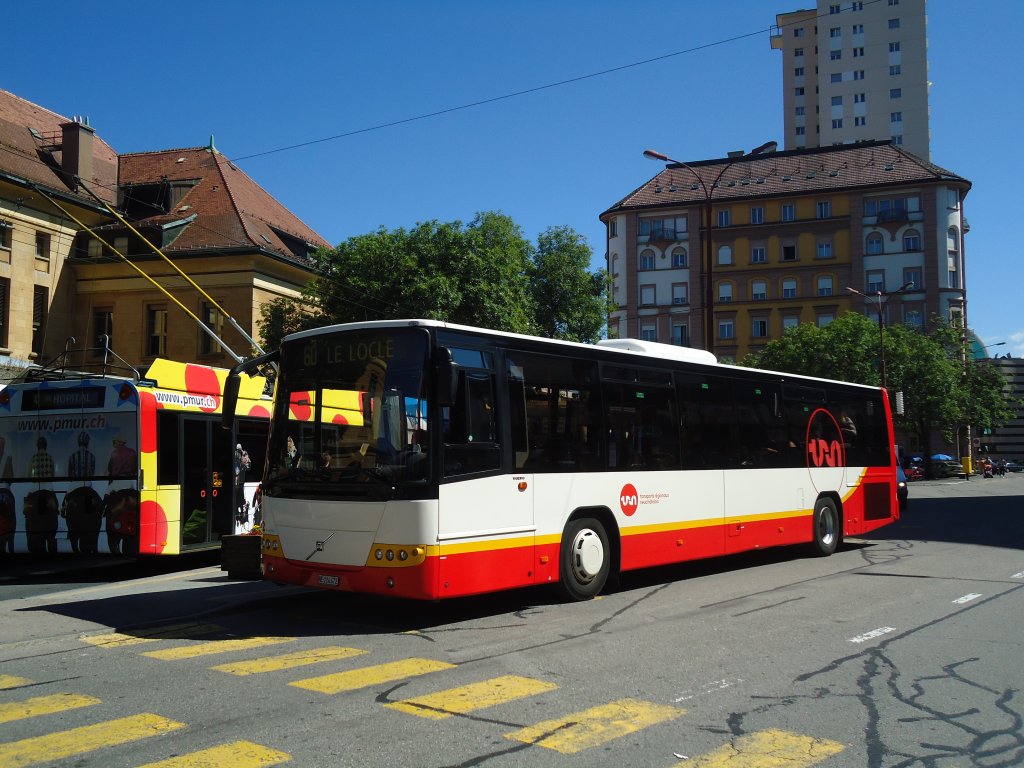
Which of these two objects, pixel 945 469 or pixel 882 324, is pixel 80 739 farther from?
pixel 945 469

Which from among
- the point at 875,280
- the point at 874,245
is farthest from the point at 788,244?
the point at 875,280

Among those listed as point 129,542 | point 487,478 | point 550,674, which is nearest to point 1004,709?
point 550,674

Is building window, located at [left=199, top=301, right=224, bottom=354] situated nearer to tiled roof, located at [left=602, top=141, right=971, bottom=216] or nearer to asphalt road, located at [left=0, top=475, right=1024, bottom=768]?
asphalt road, located at [left=0, top=475, right=1024, bottom=768]

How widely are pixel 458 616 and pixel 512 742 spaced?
4285 mm

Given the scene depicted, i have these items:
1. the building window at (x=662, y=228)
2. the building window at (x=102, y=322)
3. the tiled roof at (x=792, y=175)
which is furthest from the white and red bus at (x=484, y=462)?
the building window at (x=662, y=228)

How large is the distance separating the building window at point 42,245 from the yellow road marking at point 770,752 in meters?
38.7

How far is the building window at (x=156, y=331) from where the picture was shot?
1593 inches

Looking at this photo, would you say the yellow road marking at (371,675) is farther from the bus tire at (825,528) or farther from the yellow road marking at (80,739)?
the bus tire at (825,528)

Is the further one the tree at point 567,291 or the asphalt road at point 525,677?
the tree at point 567,291

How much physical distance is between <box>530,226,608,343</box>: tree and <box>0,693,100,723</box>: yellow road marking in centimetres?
3911

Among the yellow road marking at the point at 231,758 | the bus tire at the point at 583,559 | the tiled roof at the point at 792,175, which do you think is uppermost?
the tiled roof at the point at 792,175

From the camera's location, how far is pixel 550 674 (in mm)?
6688

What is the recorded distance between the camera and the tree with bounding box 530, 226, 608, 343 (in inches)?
1774

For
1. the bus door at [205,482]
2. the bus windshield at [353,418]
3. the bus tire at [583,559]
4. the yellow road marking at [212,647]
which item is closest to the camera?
the yellow road marking at [212,647]
